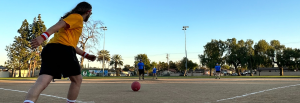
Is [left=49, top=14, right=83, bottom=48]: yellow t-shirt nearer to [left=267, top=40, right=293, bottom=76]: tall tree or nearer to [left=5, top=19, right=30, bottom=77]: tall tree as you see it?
[left=5, top=19, right=30, bottom=77]: tall tree

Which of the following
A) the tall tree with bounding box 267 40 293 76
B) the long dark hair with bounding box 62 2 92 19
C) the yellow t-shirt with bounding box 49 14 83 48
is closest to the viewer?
the yellow t-shirt with bounding box 49 14 83 48

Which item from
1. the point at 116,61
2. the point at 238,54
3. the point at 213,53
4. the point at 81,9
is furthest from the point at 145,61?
the point at 81,9

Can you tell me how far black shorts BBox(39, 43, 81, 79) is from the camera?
278cm

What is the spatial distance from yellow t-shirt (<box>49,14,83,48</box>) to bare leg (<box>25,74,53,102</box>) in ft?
1.67

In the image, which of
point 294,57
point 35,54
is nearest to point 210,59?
point 294,57

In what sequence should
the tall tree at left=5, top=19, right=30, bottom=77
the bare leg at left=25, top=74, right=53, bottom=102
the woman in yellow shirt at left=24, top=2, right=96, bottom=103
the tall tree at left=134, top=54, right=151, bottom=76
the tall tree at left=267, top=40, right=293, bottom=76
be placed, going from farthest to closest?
the tall tree at left=134, top=54, right=151, bottom=76
the tall tree at left=267, top=40, right=293, bottom=76
the tall tree at left=5, top=19, right=30, bottom=77
the woman in yellow shirt at left=24, top=2, right=96, bottom=103
the bare leg at left=25, top=74, right=53, bottom=102

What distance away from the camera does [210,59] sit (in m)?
62.6

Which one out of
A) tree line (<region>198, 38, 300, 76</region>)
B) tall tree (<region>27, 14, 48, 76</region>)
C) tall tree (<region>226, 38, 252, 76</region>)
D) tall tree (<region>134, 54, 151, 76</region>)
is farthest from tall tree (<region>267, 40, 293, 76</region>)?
tall tree (<region>27, 14, 48, 76</region>)

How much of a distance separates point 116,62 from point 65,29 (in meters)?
104

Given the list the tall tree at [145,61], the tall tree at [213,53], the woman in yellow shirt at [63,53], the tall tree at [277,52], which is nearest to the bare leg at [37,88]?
the woman in yellow shirt at [63,53]

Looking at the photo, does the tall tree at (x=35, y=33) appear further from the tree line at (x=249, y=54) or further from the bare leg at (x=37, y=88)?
the bare leg at (x=37, y=88)

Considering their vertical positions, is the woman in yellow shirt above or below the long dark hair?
below

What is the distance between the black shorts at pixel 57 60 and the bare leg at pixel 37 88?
0.07 m

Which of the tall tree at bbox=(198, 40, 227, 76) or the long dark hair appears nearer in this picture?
the long dark hair
